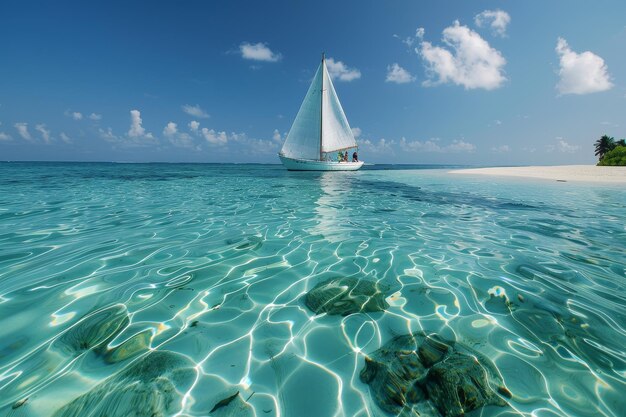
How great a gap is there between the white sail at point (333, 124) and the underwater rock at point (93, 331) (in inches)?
1469

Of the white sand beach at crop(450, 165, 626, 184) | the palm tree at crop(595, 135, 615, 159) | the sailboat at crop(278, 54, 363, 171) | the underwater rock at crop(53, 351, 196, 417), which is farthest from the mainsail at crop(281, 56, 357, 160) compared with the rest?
the palm tree at crop(595, 135, 615, 159)

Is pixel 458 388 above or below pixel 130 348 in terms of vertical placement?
above

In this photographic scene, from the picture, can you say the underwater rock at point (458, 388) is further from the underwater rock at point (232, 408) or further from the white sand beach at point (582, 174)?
the white sand beach at point (582, 174)

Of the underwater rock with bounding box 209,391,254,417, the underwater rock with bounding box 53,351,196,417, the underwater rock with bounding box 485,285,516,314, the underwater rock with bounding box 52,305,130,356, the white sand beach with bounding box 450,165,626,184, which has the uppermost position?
the underwater rock with bounding box 485,285,516,314

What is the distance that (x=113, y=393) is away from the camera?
6.14 ft

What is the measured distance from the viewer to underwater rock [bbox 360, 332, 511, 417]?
1796mm

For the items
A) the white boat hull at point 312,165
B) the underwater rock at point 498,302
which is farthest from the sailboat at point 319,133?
the underwater rock at point 498,302

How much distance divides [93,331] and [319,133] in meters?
37.9

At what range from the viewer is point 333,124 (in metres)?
38.2

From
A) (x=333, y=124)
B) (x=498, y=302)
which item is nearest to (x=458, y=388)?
(x=498, y=302)

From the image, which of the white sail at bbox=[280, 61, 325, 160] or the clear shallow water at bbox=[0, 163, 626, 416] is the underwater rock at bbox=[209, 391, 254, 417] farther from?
the white sail at bbox=[280, 61, 325, 160]

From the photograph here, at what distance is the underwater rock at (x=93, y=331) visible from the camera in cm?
236

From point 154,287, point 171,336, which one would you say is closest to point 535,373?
point 171,336

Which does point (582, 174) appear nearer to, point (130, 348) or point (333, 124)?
point (333, 124)
